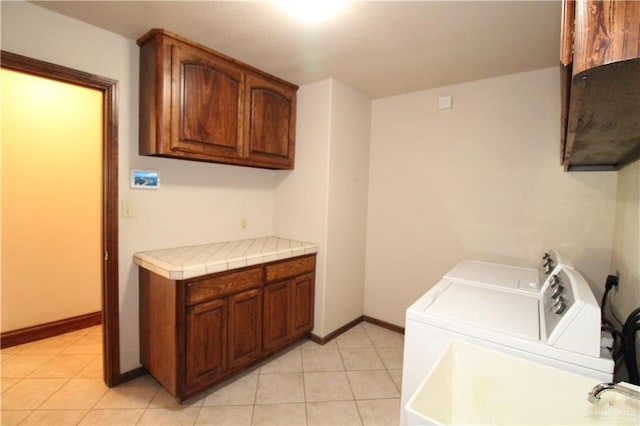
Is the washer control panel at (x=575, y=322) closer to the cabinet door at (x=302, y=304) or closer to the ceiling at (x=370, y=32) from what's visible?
the ceiling at (x=370, y=32)

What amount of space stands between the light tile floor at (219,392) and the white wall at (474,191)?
904 mm

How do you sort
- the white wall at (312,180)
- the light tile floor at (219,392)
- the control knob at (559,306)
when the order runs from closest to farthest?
the control knob at (559,306), the light tile floor at (219,392), the white wall at (312,180)

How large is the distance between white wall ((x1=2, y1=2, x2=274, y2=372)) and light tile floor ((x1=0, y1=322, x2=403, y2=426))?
0.30 metres

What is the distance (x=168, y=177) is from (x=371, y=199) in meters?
1.92

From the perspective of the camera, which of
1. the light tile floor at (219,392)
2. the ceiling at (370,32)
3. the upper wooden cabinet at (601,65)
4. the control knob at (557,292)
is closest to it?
the upper wooden cabinet at (601,65)

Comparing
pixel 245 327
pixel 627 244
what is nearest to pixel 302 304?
pixel 245 327

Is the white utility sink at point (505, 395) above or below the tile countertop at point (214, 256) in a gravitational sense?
below

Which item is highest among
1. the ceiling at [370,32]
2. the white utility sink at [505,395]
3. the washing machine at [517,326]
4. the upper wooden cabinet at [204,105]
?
the ceiling at [370,32]

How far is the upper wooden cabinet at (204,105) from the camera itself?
193 cm

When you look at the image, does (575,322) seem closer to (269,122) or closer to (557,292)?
(557,292)

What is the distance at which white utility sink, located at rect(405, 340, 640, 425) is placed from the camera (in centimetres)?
88

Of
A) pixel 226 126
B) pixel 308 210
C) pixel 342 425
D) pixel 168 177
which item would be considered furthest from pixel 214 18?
pixel 342 425

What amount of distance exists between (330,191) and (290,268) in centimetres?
75

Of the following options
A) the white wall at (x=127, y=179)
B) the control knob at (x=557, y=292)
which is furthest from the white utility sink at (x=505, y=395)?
the white wall at (x=127, y=179)
